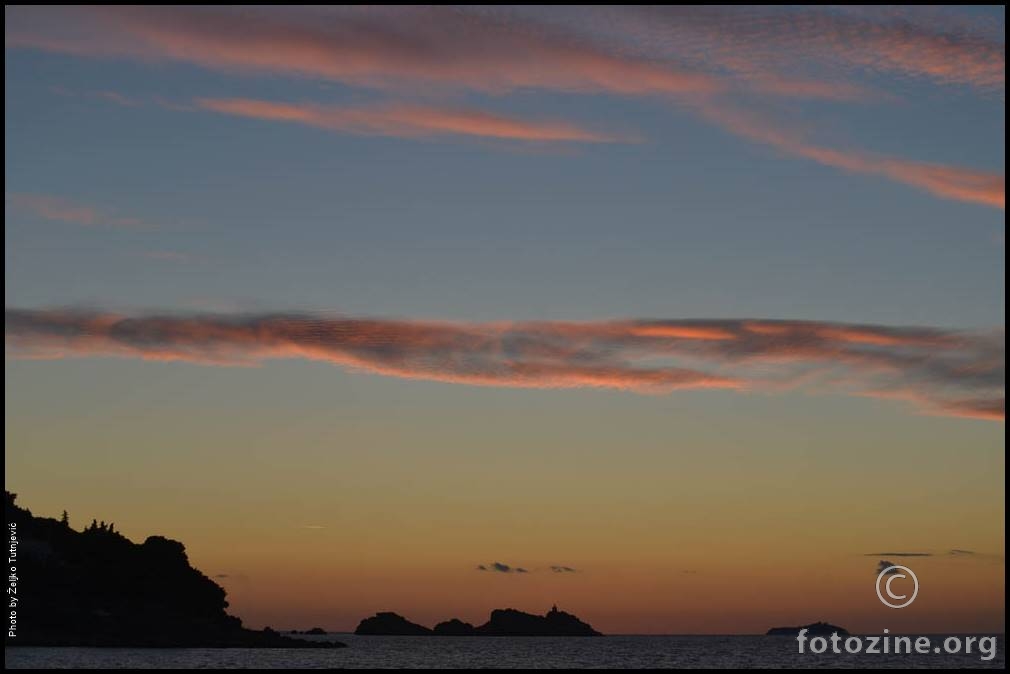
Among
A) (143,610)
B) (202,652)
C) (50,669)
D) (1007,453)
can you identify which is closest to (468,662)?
(202,652)

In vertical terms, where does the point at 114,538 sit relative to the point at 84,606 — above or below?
above

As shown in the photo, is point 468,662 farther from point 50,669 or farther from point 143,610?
point 50,669

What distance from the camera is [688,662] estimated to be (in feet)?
617

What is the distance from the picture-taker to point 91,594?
7200 inches

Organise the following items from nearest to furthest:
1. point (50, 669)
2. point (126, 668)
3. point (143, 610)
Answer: point (50, 669) → point (126, 668) → point (143, 610)

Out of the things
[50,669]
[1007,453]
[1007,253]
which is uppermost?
[1007,253]

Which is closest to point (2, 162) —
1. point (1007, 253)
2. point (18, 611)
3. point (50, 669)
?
point (1007, 253)

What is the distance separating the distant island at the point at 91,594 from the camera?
168750 mm

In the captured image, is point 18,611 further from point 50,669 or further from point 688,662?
point 688,662

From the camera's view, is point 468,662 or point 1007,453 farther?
point 468,662

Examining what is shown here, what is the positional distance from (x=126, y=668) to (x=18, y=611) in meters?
53.3

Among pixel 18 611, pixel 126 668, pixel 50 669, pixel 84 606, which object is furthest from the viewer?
pixel 84 606

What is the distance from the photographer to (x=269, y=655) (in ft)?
600

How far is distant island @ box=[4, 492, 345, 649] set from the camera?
169 metres
